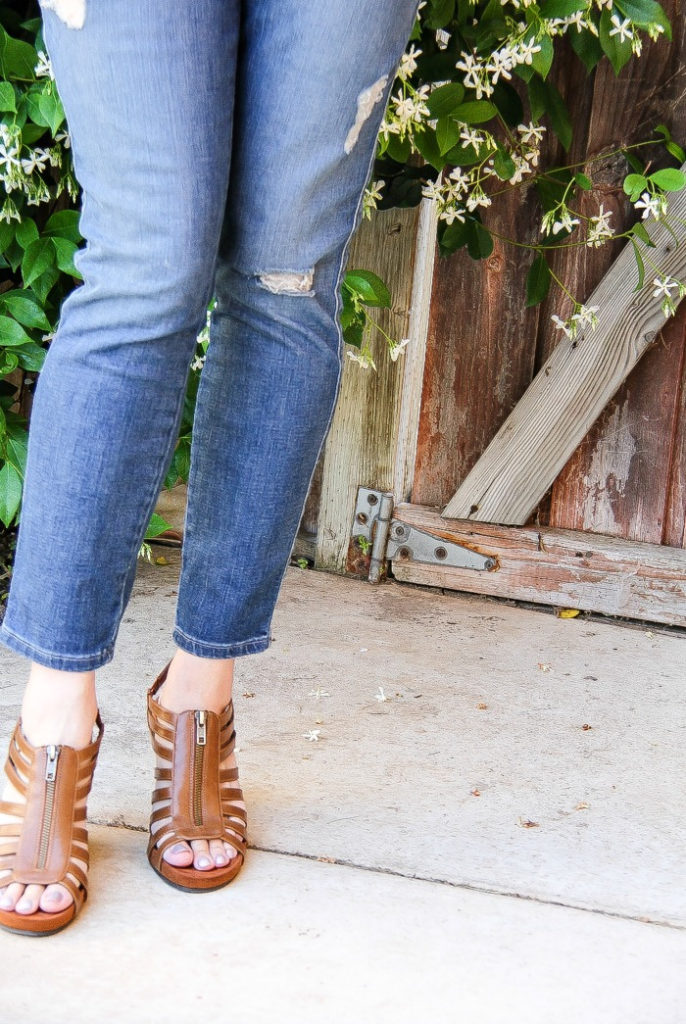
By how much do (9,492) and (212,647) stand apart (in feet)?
2.22

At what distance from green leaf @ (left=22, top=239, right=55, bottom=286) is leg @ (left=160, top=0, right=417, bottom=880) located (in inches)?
26.0

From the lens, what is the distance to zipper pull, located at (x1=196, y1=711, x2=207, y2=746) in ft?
3.56

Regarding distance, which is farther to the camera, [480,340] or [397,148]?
[480,340]

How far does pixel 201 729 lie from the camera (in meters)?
1.09

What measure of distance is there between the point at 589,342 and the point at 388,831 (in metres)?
1.19

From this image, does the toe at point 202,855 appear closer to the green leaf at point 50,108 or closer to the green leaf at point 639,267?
the green leaf at point 50,108

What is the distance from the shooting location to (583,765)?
1365 millimetres

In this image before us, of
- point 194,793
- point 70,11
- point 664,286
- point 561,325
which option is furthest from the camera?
point 561,325

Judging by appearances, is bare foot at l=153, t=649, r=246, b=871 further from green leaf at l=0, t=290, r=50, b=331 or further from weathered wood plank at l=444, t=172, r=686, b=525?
weathered wood plank at l=444, t=172, r=686, b=525

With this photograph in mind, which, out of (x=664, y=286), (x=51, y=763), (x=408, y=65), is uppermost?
(x=408, y=65)

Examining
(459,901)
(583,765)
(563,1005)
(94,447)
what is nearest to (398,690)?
(583,765)

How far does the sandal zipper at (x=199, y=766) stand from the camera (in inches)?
41.6

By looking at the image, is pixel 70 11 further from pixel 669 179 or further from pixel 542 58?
pixel 669 179

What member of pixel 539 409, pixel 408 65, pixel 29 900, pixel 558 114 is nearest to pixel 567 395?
Result: pixel 539 409
